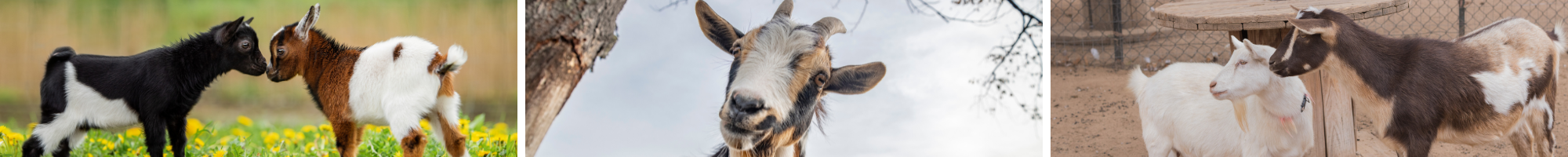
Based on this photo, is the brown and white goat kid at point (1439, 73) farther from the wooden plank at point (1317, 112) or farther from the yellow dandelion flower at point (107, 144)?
the yellow dandelion flower at point (107, 144)

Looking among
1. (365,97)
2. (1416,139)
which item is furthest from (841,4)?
(1416,139)

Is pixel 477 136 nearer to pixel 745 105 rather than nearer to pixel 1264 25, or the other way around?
pixel 745 105

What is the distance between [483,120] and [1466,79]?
297 cm

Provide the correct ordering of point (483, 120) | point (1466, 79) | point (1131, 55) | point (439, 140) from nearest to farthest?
point (1466, 79) → point (439, 140) → point (483, 120) → point (1131, 55)

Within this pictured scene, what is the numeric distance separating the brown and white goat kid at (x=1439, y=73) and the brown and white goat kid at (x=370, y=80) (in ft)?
8.10

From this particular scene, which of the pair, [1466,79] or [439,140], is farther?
[439,140]

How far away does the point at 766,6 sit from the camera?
2.84 meters

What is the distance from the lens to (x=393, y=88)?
8.73ft

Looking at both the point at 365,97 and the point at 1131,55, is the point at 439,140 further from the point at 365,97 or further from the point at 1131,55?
the point at 1131,55

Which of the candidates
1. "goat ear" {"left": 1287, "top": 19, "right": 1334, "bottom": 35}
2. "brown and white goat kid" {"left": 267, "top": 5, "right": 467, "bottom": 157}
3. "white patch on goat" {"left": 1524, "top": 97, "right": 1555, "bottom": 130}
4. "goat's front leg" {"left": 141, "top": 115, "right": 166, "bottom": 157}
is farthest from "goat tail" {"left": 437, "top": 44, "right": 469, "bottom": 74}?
"white patch on goat" {"left": 1524, "top": 97, "right": 1555, "bottom": 130}

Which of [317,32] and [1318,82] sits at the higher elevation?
[317,32]

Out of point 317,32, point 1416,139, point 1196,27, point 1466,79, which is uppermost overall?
point 317,32

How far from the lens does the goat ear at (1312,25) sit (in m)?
2.41

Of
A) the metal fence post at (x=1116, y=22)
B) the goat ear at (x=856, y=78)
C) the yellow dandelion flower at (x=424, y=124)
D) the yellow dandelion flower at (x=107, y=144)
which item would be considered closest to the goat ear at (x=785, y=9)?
Result: the goat ear at (x=856, y=78)
